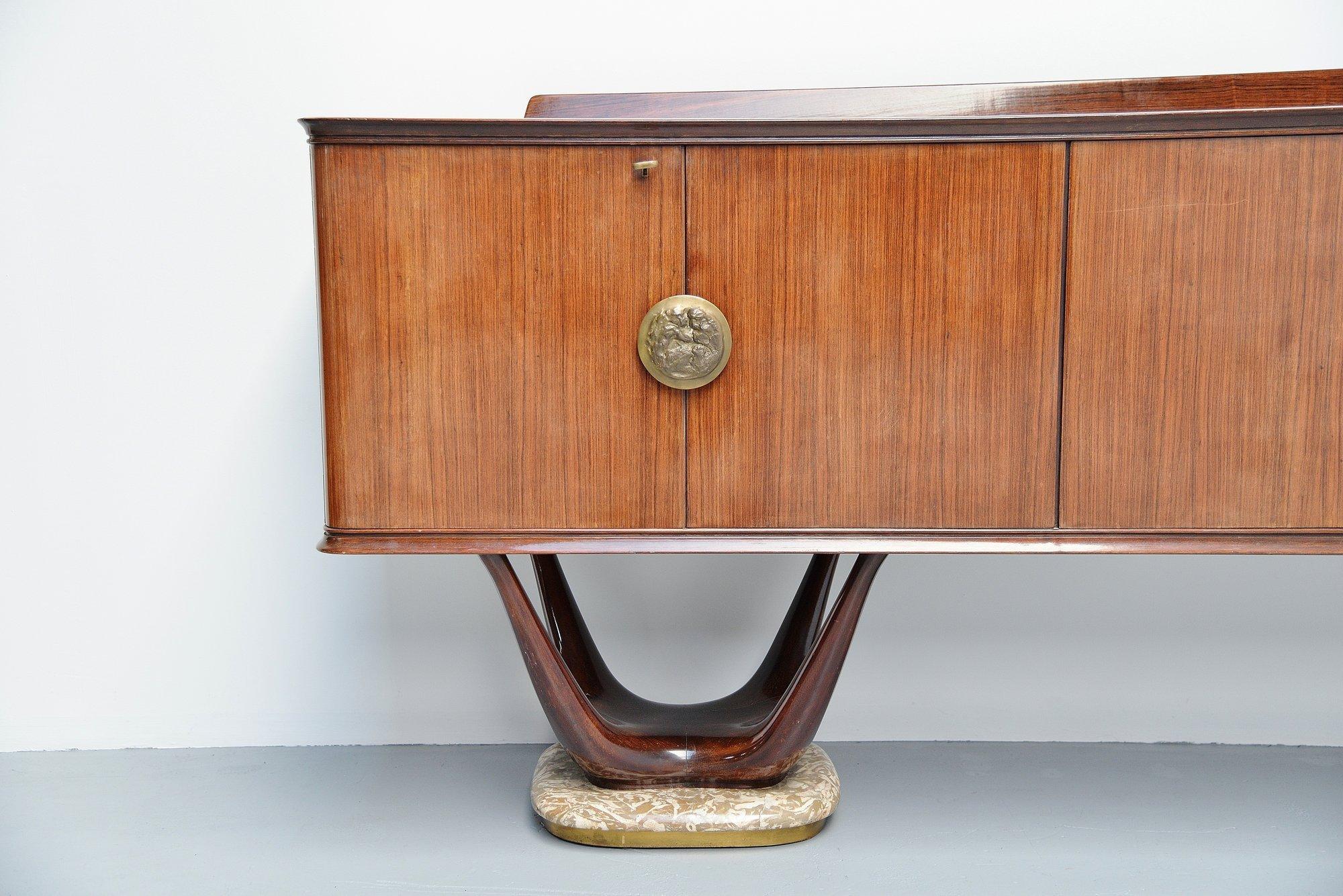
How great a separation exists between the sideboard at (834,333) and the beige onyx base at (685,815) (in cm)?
40

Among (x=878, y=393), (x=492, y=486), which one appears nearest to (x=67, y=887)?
(x=492, y=486)

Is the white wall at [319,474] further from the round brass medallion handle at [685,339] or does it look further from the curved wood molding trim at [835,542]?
the round brass medallion handle at [685,339]

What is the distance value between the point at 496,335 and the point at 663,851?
760mm

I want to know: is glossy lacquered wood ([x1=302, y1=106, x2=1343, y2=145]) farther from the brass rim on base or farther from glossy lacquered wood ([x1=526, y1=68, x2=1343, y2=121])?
the brass rim on base

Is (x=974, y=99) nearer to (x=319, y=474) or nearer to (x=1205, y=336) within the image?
(x=1205, y=336)

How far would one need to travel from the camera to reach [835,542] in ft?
3.95

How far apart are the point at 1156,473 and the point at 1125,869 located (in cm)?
54

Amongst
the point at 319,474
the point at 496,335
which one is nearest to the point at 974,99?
the point at 496,335

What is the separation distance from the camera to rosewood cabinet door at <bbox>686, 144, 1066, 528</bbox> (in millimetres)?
1164

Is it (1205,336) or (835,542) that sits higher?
(1205,336)

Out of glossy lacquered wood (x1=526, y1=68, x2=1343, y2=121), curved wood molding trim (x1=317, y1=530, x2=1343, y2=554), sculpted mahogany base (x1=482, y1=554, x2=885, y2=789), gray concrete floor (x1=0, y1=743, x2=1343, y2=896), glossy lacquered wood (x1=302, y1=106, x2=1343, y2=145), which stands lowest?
gray concrete floor (x1=0, y1=743, x2=1343, y2=896)

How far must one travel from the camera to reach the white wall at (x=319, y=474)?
5.45ft

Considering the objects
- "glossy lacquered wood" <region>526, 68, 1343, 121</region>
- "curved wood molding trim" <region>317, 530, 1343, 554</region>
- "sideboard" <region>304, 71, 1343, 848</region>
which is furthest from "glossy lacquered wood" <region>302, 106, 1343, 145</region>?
"curved wood molding trim" <region>317, 530, 1343, 554</region>

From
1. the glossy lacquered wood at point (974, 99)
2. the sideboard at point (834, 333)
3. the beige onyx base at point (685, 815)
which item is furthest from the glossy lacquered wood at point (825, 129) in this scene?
the beige onyx base at point (685, 815)
